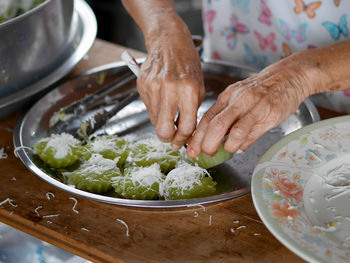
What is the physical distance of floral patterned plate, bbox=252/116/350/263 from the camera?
2.26 ft

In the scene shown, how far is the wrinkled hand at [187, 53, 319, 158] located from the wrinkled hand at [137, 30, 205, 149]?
35mm

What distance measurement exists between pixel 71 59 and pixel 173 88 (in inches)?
17.7

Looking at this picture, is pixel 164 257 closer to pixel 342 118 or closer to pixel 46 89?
pixel 342 118

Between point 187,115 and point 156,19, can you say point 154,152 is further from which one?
point 156,19

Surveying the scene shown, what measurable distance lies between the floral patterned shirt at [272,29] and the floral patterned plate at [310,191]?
0.32 metres

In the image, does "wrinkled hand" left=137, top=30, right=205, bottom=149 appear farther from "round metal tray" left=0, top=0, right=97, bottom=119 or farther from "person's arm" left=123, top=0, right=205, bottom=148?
"round metal tray" left=0, top=0, right=97, bottom=119

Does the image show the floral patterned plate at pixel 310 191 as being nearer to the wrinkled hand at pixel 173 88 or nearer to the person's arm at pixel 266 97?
the person's arm at pixel 266 97

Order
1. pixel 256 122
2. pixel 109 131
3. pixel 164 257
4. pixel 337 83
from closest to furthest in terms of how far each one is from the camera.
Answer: pixel 164 257
pixel 256 122
pixel 337 83
pixel 109 131

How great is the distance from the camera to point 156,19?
1076 millimetres

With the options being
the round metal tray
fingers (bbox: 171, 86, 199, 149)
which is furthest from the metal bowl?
fingers (bbox: 171, 86, 199, 149)

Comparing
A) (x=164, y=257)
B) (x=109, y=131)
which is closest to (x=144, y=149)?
(x=109, y=131)

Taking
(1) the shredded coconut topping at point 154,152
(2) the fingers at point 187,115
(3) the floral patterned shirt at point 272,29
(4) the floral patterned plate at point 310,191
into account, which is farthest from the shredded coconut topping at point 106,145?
(3) the floral patterned shirt at point 272,29

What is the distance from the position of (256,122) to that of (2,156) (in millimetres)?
548

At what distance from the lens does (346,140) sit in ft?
2.93
